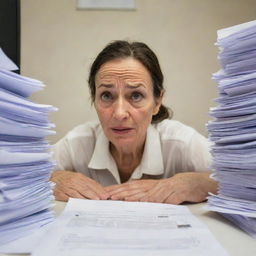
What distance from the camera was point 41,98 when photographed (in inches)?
70.4

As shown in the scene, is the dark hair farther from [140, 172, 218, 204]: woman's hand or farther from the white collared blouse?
[140, 172, 218, 204]: woman's hand

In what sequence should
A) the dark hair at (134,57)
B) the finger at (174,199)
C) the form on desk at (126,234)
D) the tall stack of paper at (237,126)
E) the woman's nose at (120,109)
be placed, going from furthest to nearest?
the dark hair at (134,57), the woman's nose at (120,109), the finger at (174,199), the tall stack of paper at (237,126), the form on desk at (126,234)

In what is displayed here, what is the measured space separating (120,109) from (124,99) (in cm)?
5

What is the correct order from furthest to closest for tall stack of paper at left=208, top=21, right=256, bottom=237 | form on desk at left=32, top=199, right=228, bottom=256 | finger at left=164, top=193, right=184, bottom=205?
finger at left=164, top=193, right=184, bottom=205
tall stack of paper at left=208, top=21, right=256, bottom=237
form on desk at left=32, top=199, right=228, bottom=256

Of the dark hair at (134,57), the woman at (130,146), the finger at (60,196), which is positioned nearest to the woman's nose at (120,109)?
the woman at (130,146)

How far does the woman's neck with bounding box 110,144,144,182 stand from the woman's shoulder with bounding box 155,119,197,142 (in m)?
0.11

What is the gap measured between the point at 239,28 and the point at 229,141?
22cm

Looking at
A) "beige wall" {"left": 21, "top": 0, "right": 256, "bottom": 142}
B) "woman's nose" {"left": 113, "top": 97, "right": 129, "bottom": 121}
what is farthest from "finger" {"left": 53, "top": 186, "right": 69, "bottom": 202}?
"beige wall" {"left": 21, "top": 0, "right": 256, "bottom": 142}

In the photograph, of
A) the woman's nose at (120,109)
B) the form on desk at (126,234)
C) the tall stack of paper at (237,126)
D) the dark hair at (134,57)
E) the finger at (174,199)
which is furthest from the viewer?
the dark hair at (134,57)

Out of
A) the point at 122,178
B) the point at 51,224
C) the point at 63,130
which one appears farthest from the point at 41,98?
the point at 51,224

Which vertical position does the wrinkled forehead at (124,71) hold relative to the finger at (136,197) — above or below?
above

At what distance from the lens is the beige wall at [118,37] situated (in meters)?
1.77

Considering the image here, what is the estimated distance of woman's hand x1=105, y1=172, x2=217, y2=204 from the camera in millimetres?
775

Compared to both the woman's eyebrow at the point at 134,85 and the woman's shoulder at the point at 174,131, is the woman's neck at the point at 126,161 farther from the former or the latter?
the woman's eyebrow at the point at 134,85
